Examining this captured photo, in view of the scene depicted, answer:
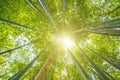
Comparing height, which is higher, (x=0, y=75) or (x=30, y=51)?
(x=30, y=51)

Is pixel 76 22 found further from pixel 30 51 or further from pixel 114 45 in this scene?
pixel 30 51

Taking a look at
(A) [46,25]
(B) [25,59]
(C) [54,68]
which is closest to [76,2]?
(A) [46,25]

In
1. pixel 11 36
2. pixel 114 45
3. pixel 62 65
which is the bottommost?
pixel 62 65

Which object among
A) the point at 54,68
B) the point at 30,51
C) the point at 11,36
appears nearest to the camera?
the point at 54,68

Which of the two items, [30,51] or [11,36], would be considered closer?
[11,36]

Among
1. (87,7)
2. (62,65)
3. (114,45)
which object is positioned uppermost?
(87,7)

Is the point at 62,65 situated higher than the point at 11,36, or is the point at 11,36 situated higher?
the point at 11,36

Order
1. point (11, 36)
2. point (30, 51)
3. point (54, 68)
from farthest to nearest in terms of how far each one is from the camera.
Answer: point (30, 51)
point (11, 36)
point (54, 68)

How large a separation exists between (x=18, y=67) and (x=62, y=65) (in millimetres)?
2527

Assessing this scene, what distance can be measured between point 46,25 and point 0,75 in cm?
396

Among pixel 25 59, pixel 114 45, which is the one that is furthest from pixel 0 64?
Result: pixel 114 45

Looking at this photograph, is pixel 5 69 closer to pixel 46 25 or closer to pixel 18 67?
pixel 18 67

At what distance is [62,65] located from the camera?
32.6 ft

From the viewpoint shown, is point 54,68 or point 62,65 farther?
point 62,65
